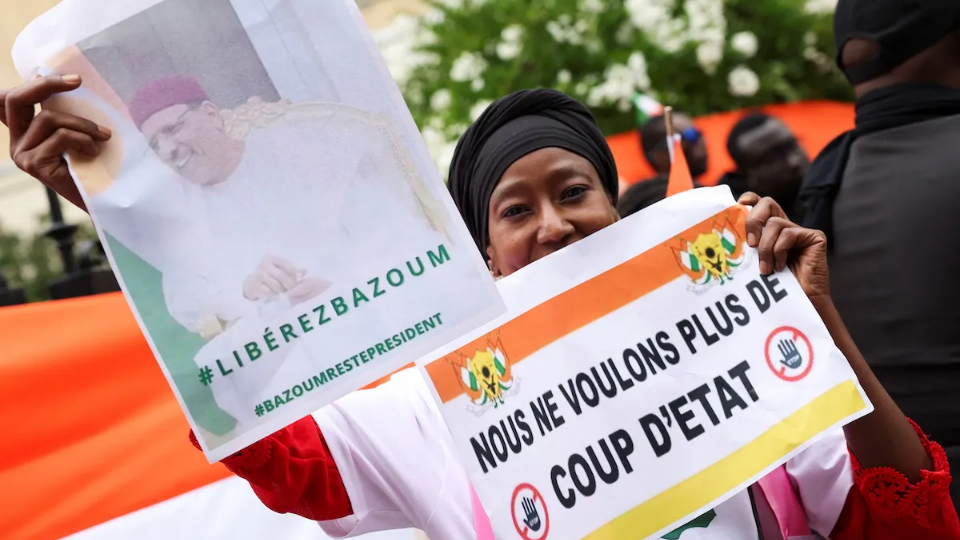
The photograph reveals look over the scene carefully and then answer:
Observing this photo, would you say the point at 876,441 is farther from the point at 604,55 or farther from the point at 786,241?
the point at 604,55

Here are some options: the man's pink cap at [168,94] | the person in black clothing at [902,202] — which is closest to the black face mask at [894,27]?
the person in black clothing at [902,202]

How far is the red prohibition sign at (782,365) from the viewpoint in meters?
1.54

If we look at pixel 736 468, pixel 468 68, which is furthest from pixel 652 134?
pixel 736 468

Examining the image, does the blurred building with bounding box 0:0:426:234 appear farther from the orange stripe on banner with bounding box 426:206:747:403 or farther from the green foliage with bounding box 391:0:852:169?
the orange stripe on banner with bounding box 426:206:747:403

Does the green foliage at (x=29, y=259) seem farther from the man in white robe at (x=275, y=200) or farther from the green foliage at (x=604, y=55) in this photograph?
the man in white robe at (x=275, y=200)

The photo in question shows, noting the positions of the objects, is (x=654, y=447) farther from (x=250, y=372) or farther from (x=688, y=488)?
(x=250, y=372)

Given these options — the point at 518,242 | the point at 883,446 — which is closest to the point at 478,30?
the point at 518,242

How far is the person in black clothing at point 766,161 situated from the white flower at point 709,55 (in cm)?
133

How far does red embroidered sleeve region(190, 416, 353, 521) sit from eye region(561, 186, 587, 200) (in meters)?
0.62

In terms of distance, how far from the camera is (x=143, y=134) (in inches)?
50.0

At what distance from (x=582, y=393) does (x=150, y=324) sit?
26.6 inches

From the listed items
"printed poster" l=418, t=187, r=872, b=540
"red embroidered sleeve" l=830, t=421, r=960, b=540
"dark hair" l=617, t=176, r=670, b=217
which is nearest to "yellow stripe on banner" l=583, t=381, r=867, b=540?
"printed poster" l=418, t=187, r=872, b=540

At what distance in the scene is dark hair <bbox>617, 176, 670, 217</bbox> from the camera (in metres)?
3.08

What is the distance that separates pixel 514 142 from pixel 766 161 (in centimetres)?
240
